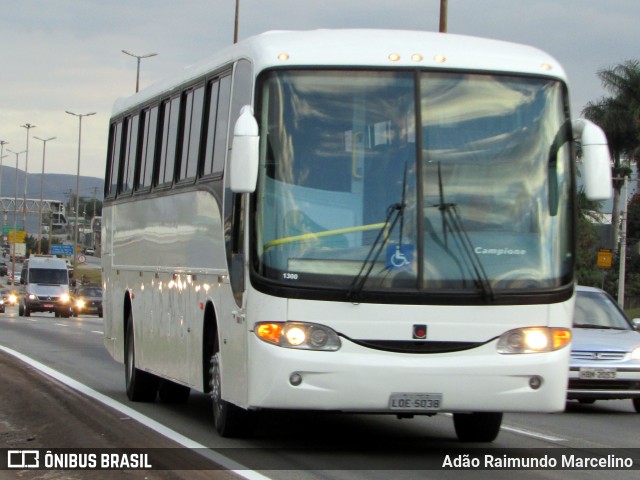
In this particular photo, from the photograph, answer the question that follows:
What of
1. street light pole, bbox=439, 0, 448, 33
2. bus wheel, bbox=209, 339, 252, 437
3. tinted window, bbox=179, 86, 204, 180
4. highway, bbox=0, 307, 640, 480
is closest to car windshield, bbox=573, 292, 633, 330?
highway, bbox=0, 307, 640, 480

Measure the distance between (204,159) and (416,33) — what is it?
2.69 metres

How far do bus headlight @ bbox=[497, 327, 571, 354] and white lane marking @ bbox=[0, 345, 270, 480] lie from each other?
2209mm

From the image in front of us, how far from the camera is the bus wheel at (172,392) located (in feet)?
54.6

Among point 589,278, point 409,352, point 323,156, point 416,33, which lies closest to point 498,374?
point 409,352

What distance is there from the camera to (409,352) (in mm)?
10781

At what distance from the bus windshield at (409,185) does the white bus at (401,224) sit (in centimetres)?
1

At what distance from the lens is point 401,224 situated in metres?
10.9

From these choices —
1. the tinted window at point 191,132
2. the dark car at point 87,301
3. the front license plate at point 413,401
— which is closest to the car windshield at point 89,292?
the dark car at point 87,301

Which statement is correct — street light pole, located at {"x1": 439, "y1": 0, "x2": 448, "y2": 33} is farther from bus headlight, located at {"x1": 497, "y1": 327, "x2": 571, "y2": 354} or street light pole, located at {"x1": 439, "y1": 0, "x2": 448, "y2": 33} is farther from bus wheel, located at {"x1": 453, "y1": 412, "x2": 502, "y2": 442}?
bus headlight, located at {"x1": 497, "y1": 327, "x2": 571, "y2": 354}

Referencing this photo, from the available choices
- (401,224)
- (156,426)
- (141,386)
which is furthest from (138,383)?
(401,224)

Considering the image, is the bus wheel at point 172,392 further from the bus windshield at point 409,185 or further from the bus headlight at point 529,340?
the bus headlight at point 529,340

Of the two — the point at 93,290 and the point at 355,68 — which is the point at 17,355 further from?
the point at 93,290

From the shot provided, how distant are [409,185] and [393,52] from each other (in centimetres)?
114

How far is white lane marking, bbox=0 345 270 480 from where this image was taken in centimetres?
1017
